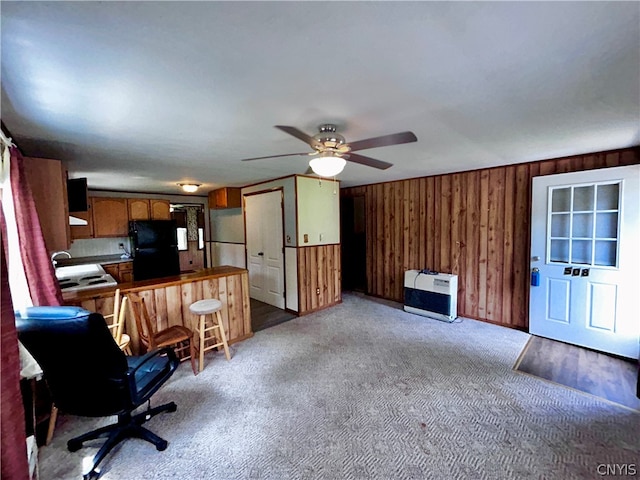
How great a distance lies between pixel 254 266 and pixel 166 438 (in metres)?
3.51

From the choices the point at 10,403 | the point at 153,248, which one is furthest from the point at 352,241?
the point at 10,403

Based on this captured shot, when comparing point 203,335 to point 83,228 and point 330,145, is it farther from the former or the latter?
point 83,228

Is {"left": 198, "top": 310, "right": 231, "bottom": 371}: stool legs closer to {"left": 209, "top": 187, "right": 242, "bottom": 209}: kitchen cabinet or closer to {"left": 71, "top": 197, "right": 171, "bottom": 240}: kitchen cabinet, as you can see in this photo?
{"left": 209, "top": 187, "right": 242, "bottom": 209}: kitchen cabinet

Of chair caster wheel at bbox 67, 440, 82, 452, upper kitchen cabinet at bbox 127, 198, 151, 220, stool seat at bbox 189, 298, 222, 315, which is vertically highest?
upper kitchen cabinet at bbox 127, 198, 151, 220

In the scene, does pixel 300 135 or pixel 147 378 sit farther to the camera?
pixel 300 135

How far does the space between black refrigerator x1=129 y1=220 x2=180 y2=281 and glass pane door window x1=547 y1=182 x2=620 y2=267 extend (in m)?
6.14

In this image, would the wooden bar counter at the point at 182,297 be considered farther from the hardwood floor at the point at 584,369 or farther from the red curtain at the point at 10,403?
the hardwood floor at the point at 584,369

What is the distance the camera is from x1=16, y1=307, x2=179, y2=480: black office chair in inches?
55.9

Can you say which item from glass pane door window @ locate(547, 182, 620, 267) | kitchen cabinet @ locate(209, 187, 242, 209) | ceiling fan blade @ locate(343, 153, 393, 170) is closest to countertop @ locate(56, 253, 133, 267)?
kitchen cabinet @ locate(209, 187, 242, 209)

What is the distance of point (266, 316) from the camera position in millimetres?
4324

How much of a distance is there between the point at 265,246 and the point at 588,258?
4396mm

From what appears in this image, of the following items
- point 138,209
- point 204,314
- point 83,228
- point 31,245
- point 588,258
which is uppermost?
point 138,209

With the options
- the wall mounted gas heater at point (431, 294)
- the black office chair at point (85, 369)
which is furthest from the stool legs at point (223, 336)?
the wall mounted gas heater at point (431, 294)

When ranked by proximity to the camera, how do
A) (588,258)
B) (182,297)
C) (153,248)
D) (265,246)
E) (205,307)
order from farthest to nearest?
(153,248)
(265,246)
(588,258)
(182,297)
(205,307)
